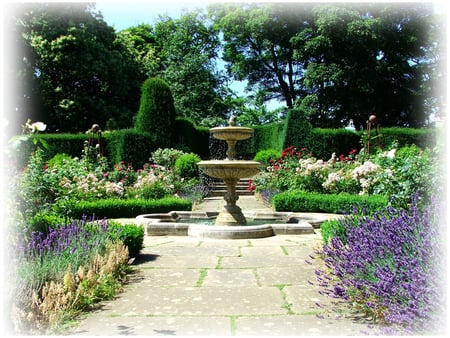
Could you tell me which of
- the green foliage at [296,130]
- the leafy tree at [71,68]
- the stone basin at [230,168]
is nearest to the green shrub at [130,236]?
the stone basin at [230,168]

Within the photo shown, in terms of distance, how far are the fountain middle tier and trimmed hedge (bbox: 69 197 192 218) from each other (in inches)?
97.0

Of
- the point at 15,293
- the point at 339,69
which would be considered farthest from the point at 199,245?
the point at 339,69

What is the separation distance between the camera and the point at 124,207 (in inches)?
397

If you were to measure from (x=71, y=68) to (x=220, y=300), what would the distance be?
23121mm

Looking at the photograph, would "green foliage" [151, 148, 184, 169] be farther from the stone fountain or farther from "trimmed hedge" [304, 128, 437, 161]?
the stone fountain

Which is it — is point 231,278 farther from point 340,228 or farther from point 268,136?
point 268,136

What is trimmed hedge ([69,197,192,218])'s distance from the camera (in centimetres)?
969

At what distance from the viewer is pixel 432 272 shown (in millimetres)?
2779

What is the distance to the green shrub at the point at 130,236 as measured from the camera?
17.0 feet

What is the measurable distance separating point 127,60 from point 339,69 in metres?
14.0

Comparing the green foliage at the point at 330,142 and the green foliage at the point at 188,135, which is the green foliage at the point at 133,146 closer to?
the green foliage at the point at 188,135

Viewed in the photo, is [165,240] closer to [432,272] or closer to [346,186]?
[432,272]

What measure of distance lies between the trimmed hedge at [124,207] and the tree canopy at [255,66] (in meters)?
14.6

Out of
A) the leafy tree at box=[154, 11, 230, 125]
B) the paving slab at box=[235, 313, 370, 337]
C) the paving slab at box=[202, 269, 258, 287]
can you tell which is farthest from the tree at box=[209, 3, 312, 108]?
the paving slab at box=[235, 313, 370, 337]
